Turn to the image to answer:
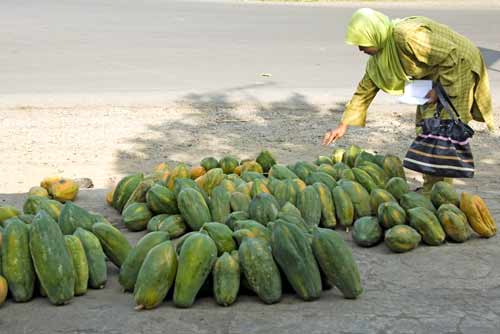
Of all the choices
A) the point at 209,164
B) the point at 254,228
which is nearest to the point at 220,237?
the point at 254,228

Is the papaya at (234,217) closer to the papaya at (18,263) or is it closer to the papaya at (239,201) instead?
the papaya at (239,201)

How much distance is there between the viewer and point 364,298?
12.7 feet

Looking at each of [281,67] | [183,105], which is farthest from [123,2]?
[183,105]

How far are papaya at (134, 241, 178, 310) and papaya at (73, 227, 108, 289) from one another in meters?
0.32

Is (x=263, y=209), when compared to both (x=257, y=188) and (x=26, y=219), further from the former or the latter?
(x=26, y=219)

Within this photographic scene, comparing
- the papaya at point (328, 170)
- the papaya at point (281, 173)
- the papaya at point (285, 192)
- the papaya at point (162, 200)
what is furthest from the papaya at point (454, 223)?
the papaya at point (162, 200)

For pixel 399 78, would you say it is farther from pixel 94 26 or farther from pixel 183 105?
pixel 94 26

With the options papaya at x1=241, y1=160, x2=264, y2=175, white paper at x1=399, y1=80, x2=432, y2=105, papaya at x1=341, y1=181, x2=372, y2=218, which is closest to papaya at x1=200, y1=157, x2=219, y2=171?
papaya at x1=241, y1=160, x2=264, y2=175

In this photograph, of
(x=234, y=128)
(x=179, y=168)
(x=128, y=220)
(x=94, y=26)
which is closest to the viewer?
(x=128, y=220)

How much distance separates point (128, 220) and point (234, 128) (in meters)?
3.38

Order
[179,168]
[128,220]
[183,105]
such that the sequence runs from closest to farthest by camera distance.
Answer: [128,220], [179,168], [183,105]

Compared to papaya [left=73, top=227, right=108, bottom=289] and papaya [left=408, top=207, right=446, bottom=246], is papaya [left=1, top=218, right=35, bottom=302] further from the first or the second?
papaya [left=408, top=207, right=446, bottom=246]

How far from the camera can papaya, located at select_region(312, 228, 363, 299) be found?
3.79 meters

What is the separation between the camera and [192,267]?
375cm
